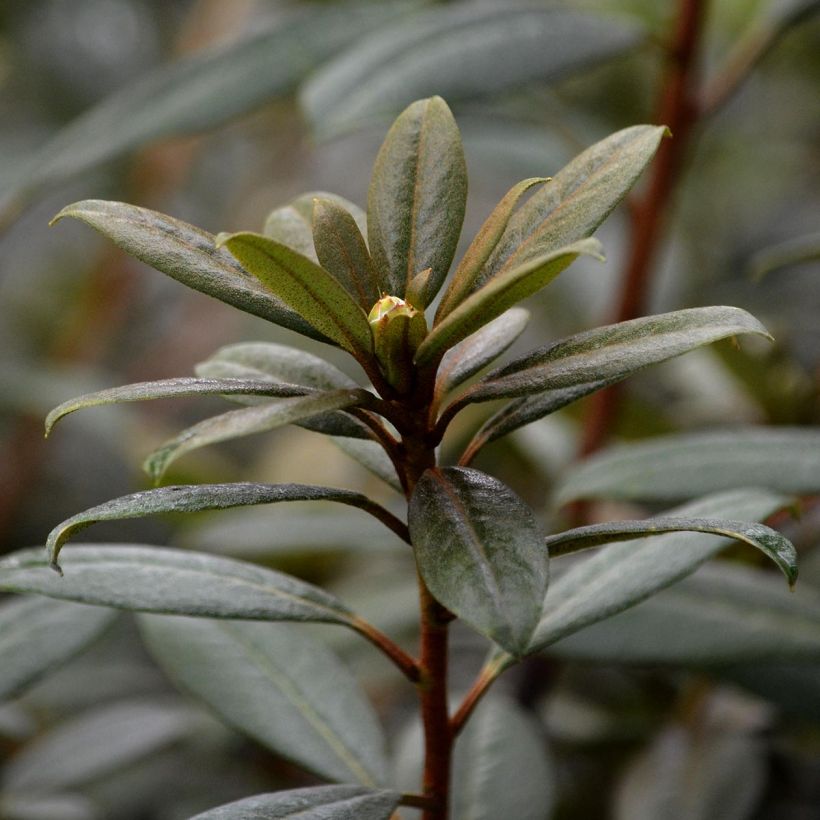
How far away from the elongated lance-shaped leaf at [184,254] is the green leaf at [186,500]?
0.07 m

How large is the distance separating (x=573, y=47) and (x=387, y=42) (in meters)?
0.19

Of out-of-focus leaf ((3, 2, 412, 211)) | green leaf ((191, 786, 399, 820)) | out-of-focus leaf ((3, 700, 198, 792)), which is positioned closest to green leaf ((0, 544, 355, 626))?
green leaf ((191, 786, 399, 820))

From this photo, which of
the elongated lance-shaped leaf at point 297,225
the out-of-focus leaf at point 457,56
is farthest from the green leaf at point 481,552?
the out-of-focus leaf at point 457,56

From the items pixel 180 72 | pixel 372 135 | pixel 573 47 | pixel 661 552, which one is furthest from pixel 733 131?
pixel 661 552

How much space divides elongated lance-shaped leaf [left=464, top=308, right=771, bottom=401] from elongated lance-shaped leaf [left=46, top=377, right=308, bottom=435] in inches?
3.4

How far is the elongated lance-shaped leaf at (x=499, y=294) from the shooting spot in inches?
15.5

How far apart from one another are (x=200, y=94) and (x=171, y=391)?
2.35ft

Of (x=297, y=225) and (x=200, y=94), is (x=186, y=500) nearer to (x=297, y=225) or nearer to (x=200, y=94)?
(x=297, y=225)

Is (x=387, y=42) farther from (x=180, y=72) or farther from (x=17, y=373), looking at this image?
(x=17, y=373)

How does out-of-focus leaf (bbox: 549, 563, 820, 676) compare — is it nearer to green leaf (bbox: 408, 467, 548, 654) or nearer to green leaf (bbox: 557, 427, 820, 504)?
green leaf (bbox: 557, 427, 820, 504)

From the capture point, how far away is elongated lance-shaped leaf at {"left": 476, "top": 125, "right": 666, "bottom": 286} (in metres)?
0.47

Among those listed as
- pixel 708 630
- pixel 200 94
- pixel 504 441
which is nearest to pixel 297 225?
pixel 708 630

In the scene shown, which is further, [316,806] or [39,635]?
[39,635]

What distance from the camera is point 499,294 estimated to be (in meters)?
0.41
